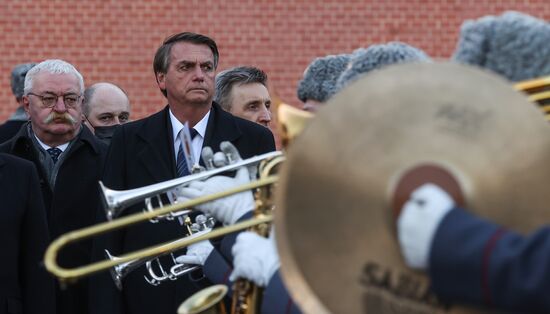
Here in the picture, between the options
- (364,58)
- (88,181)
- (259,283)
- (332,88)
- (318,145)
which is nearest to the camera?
(318,145)

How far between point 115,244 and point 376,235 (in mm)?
2927

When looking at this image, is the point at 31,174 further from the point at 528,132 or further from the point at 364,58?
the point at 528,132

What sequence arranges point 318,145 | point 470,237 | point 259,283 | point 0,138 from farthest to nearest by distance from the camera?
point 0,138
point 259,283
point 318,145
point 470,237

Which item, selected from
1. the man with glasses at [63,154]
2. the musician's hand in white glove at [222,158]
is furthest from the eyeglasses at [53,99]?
the musician's hand in white glove at [222,158]

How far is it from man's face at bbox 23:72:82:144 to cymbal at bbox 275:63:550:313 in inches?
151

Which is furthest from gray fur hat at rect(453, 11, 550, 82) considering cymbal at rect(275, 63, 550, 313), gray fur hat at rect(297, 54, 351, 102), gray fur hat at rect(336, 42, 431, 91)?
gray fur hat at rect(297, 54, 351, 102)

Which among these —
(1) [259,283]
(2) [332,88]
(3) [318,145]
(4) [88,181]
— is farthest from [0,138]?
(3) [318,145]

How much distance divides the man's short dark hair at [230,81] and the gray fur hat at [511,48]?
12.7 feet

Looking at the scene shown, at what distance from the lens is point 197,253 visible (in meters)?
4.75

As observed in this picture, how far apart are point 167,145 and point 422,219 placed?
124 inches

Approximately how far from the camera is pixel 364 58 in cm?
333

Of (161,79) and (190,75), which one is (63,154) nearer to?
(161,79)

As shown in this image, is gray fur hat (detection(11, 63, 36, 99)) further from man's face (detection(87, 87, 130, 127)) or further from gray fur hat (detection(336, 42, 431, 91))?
gray fur hat (detection(336, 42, 431, 91))

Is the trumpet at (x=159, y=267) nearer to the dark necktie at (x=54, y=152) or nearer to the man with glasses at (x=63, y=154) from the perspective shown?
the man with glasses at (x=63, y=154)
